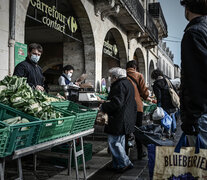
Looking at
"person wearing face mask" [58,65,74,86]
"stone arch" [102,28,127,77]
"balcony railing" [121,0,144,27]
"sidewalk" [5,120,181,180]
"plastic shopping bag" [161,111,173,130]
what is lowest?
"sidewalk" [5,120,181,180]

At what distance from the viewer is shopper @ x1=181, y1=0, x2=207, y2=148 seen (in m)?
1.83

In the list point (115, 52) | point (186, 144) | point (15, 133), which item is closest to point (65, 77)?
point (15, 133)

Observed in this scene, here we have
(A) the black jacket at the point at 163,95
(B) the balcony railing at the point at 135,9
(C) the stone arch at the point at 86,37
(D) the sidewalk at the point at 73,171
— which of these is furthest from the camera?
(B) the balcony railing at the point at 135,9

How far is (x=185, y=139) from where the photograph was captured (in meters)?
1.90

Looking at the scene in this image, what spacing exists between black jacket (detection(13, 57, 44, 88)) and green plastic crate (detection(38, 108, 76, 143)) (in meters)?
1.68

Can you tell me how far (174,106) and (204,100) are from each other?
5222 millimetres

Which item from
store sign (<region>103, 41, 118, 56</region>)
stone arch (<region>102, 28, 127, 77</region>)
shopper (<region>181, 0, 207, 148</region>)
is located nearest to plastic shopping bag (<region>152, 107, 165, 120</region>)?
shopper (<region>181, 0, 207, 148</region>)

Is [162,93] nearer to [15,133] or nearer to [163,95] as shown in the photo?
[163,95]

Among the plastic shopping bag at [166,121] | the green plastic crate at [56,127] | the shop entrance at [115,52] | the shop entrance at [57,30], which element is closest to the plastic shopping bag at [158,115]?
the plastic shopping bag at [166,121]

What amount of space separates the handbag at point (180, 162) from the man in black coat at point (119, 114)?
2347mm

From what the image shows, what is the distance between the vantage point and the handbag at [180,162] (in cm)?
177

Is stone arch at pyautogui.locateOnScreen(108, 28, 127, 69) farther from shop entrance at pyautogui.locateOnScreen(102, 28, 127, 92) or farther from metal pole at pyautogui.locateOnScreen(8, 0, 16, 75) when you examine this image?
metal pole at pyautogui.locateOnScreen(8, 0, 16, 75)

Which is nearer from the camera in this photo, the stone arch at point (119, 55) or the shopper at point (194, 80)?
the shopper at point (194, 80)

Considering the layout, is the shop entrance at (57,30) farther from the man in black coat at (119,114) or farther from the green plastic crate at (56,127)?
the green plastic crate at (56,127)
